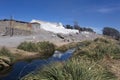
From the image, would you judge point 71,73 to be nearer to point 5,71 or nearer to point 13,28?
point 5,71

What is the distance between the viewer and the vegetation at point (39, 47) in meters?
35.7

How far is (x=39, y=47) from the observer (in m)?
37.5

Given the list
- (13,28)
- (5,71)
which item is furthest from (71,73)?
(13,28)

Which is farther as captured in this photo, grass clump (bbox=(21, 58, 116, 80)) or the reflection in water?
the reflection in water

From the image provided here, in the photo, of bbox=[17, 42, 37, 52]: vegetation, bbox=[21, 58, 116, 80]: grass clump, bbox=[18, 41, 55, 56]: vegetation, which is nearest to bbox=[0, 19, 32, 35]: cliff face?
bbox=[18, 41, 55, 56]: vegetation

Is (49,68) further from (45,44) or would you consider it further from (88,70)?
(45,44)

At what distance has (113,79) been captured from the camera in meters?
9.38

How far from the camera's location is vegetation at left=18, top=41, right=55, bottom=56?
1405 inches

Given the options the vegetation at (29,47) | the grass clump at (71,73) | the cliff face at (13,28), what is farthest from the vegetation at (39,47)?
the cliff face at (13,28)

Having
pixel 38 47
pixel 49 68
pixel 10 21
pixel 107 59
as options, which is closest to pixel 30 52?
pixel 38 47

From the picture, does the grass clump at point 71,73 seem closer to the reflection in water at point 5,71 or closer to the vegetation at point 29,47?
the reflection in water at point 5,71

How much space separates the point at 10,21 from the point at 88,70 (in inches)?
2410

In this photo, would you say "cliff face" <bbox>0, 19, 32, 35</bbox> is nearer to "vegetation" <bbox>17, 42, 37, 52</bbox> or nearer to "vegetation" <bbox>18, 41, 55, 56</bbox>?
"vegetation" <bbox>18, 41, 55, 56</bbox>

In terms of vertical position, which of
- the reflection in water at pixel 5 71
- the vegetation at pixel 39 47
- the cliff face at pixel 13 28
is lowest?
the reflection in water at pixel 5 71
